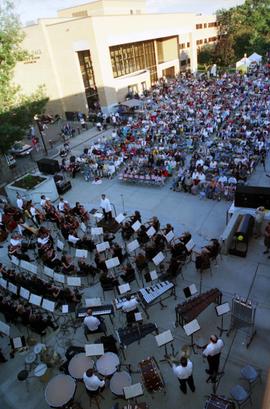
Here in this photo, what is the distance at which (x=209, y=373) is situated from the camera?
773cm

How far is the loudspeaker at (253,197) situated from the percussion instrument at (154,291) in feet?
17.5

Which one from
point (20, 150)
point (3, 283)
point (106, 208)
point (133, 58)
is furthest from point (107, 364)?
point (133, 58)

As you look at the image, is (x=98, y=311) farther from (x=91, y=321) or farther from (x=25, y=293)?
(x=25, y=293)

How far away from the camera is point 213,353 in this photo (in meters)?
7.32

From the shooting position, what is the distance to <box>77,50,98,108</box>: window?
3659 centimetres

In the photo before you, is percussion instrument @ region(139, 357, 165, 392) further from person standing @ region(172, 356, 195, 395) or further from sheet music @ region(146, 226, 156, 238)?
sheet music @ region(146, 226, 156, 238)

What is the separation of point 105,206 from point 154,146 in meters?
10.5

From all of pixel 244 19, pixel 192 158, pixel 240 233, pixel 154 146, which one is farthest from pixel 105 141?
pixel 244 19

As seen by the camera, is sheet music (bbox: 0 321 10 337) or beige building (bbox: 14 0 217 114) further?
beige building (bbox: 14 0 217 114)

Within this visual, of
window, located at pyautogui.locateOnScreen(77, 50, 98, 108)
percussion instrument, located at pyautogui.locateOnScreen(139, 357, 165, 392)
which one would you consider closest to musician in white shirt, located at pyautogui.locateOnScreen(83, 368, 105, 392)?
percussion instrument, located at pyautogui.locateOnScreen(139, 357, 165, 392)

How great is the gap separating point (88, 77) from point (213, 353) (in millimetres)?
36781

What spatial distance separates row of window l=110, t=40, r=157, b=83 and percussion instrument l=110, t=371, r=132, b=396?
38817 millimetres

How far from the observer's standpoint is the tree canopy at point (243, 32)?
191 ft

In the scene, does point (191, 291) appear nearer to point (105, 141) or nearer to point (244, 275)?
point (244, 275)
